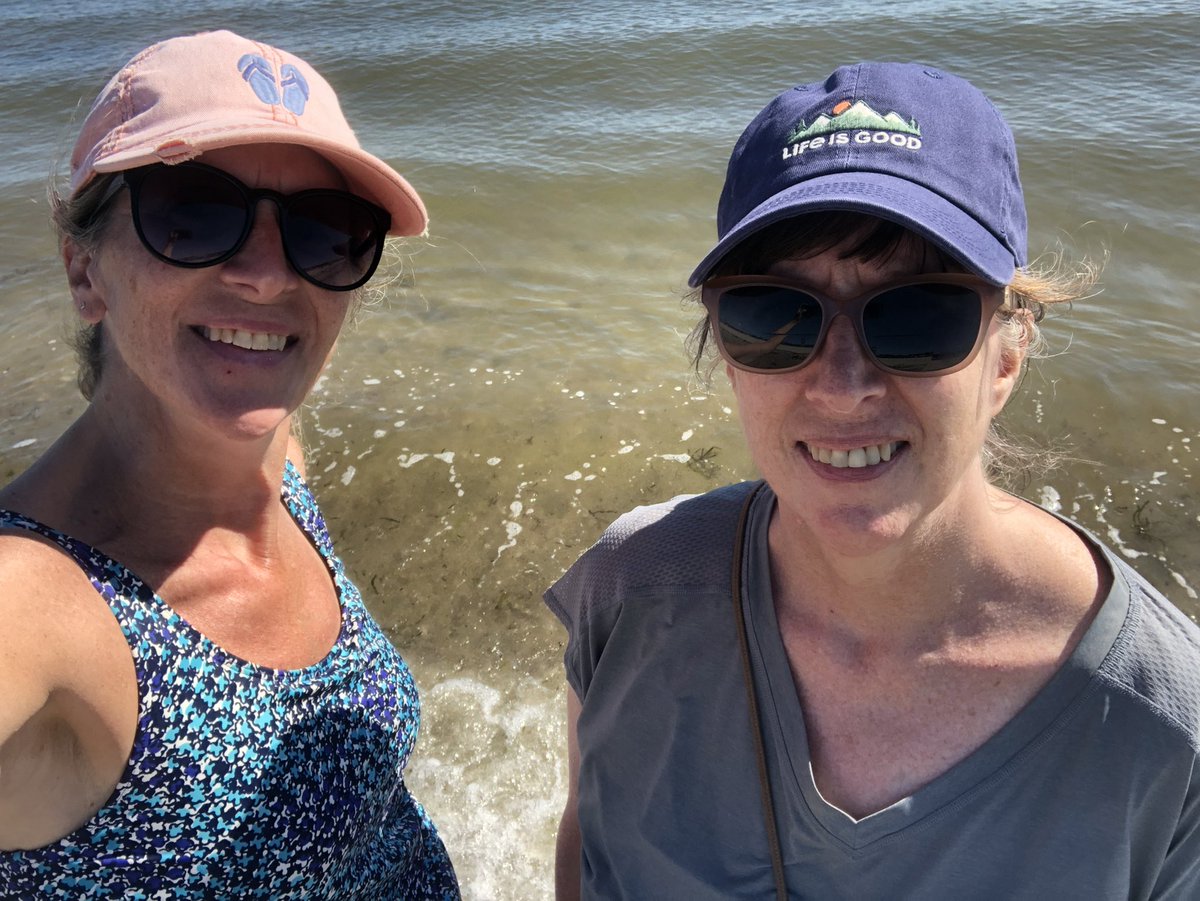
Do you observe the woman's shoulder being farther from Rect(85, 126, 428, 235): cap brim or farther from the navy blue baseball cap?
Rect(85, 126, 428, 235): cap brim

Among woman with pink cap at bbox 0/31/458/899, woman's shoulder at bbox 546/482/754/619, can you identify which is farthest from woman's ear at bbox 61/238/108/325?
woman's shoulder at bbox 546/482/754/619

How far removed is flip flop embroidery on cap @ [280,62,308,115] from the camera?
1.89 meters

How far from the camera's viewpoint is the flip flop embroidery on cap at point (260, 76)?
1.85 m

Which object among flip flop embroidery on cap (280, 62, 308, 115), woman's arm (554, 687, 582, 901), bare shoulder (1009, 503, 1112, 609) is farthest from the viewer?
woman's arm (554, 687, 582, 901)

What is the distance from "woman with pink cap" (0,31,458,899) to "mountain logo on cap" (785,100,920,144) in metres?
0.96

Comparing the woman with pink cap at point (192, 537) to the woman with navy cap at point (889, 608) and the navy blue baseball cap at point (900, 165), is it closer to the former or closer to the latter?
the woman with navy cap at point (889, 608)

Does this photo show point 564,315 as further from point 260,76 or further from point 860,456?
point 860,456

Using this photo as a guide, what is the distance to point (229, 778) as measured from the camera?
182 cm

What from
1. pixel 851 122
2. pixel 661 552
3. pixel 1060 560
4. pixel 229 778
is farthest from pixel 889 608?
pixel 229 778

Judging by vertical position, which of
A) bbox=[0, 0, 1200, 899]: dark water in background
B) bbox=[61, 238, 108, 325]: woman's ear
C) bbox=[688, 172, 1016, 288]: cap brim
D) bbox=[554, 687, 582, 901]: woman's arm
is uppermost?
bbox=[688, 172, 1016, 288]: cap brim

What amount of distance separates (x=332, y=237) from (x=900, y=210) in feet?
4.38

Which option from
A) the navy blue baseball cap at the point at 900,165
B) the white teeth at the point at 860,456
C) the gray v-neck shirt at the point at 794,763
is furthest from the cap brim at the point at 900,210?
the gray v-neck shirt at the point at 794,763

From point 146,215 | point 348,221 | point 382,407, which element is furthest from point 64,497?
point 382,407

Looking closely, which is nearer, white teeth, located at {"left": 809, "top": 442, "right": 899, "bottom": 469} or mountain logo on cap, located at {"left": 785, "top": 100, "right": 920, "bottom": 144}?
mountain logo on cap, located at {"left": 785, "top": 100, "right": 920, "bottom": 144}
